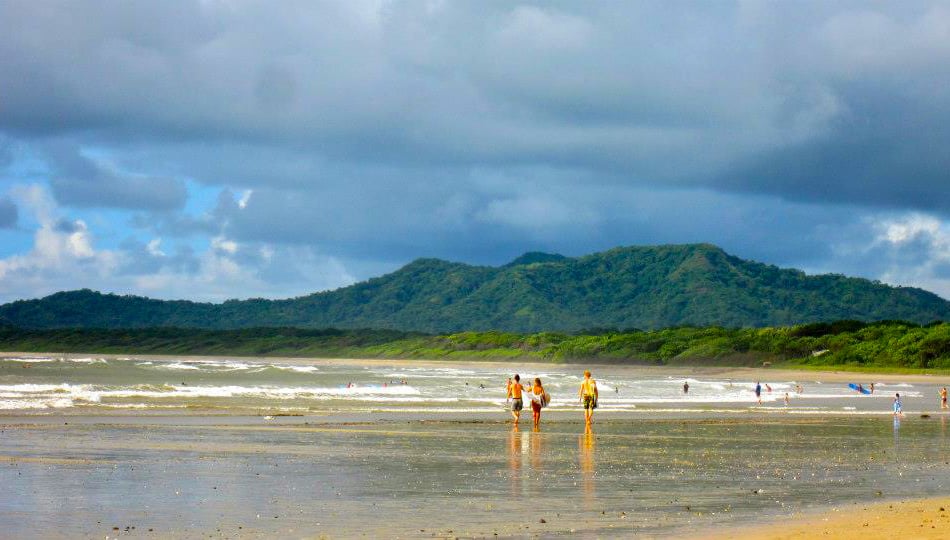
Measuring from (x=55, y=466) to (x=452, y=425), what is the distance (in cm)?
1616

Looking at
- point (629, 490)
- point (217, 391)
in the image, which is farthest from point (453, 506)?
point (217, 391)

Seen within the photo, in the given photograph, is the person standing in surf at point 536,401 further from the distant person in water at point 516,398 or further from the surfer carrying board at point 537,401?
the distant person in water at point 516,398

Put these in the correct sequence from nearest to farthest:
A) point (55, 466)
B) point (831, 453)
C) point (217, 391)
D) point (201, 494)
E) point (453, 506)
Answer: point (453, 506) < point (201, 494) < point (55, 466) < point (831, 453) < point (217, 391)

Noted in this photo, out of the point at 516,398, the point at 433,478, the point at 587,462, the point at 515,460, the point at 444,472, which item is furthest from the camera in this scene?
the point at 516,398

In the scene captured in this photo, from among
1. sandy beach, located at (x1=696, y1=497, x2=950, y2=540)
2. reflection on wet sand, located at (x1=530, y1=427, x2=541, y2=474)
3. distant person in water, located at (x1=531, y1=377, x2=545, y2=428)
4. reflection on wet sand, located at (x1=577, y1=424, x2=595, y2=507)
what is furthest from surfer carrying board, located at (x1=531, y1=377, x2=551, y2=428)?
sandy beach, located at (x1=696, y1=497, x2=950, y2=540)

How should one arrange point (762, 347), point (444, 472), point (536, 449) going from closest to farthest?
point (444, 472) < point (536, 449) < point (762, 347)

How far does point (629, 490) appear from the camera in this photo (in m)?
18.9

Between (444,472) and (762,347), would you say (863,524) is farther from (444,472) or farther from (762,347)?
(762,347)

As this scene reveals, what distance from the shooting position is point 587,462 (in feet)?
77.7

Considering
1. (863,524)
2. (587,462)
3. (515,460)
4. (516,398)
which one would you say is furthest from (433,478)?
(516,398)

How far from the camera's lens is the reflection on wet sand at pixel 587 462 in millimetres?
18484

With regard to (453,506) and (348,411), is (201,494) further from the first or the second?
(348,411)


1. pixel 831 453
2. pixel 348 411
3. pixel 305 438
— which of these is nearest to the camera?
pixel 831 453

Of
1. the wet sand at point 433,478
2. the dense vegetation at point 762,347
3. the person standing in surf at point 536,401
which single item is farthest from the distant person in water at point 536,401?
the dense vegetation at point 762,347
